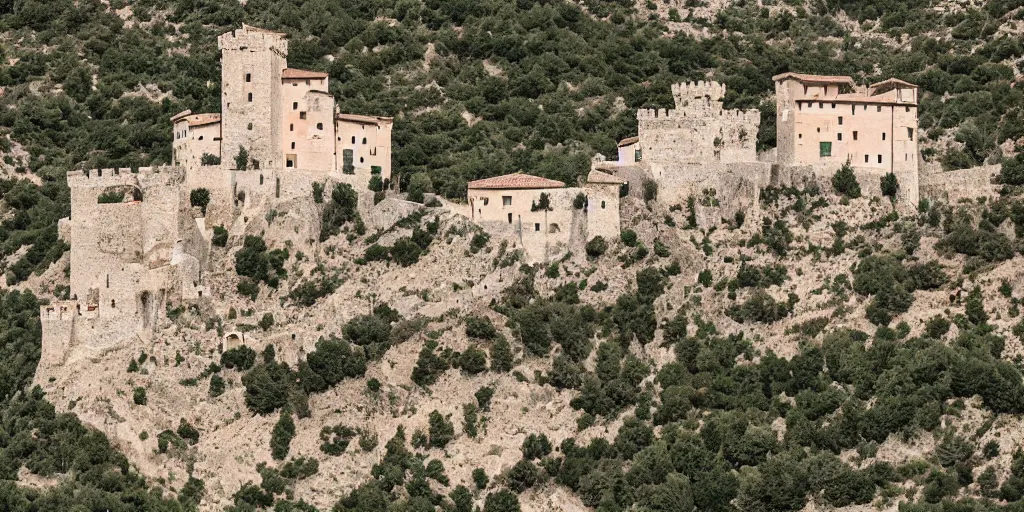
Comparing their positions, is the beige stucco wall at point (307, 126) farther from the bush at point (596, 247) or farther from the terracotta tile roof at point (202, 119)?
the bush at point (596, 247)

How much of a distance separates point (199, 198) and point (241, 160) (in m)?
2.15

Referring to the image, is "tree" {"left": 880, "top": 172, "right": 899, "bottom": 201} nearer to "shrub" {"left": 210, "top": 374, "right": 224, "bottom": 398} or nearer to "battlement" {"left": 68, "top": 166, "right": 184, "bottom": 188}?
"shrub" {"left": 210, "top": 374, "right": 224, "bottom": 398}

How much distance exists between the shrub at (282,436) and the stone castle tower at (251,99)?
9.71m

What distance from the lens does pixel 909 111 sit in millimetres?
91688

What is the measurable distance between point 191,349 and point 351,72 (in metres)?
27.8

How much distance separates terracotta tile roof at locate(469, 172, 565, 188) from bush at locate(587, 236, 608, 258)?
2.29 m

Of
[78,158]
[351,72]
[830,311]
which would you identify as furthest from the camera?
[351,72]

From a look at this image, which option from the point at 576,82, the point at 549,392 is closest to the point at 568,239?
the point at 549,392

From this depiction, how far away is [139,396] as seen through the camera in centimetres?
8462

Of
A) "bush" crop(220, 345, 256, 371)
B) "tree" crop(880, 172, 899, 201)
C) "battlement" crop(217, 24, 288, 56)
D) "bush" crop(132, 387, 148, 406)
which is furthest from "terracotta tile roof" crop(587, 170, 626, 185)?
"bush" crop(132, 387, 148, 406)

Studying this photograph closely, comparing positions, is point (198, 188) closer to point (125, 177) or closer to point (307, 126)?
point (125, 177)

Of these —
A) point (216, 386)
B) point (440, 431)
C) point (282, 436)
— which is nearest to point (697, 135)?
point (440, 431)

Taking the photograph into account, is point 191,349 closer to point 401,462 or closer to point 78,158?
point 401,462

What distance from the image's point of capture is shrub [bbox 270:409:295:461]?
3305 inches
